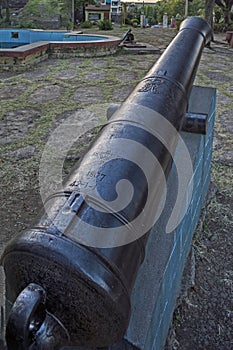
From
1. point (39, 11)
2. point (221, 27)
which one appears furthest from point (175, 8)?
point (221, 27)

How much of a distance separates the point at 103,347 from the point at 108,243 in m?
0.27

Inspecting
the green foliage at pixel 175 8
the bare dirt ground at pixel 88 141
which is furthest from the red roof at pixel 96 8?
the bare dirt ground at pixel 88 141

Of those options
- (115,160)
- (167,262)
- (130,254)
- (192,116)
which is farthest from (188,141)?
(130,254)

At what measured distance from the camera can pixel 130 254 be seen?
0.95m

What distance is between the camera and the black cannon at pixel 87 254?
0.81m

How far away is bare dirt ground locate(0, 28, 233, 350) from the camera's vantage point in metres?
1.87

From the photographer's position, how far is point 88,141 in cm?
353

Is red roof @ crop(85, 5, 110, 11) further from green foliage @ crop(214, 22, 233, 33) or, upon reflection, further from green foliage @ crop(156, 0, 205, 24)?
green foliage @ crop(214, 22, 233, 33)

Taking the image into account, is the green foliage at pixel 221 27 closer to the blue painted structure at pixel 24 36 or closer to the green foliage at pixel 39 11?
the blue painted structure at pixel 24 36

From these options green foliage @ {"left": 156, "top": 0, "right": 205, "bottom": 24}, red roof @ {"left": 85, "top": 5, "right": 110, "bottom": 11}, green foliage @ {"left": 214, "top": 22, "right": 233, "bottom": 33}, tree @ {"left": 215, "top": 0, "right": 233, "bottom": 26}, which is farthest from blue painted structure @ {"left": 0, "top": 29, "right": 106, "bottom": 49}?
green foliage @ {"left": 156, "top": 0, "right": 205, "bottom": 24}

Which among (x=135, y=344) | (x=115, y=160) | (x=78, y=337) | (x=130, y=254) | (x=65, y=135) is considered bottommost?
(x=65, y=135)

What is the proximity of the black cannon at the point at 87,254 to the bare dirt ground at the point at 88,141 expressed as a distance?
0.16 m

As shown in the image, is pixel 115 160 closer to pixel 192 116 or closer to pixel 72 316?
pixel 72 316

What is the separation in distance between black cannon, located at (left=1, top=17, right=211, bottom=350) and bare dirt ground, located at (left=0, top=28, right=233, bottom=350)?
0.16 meters
